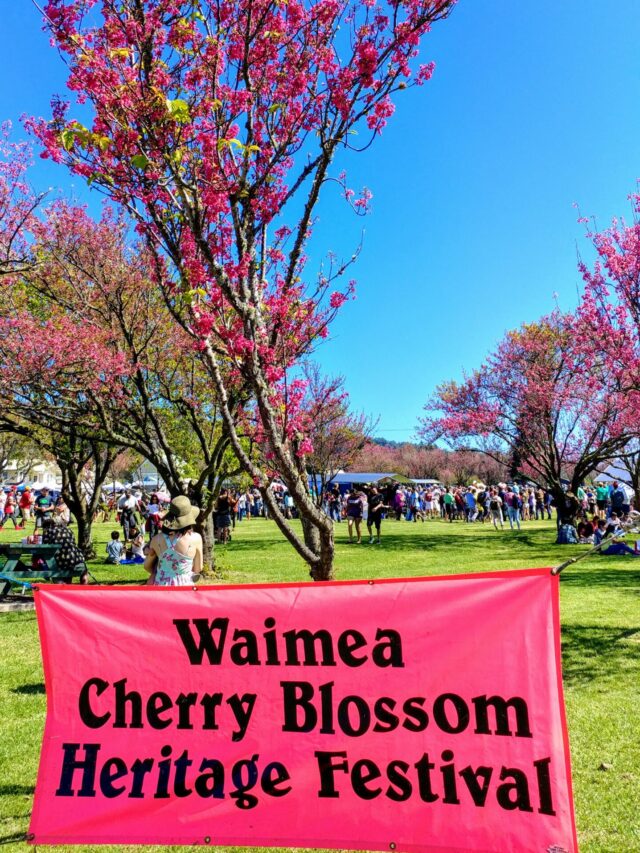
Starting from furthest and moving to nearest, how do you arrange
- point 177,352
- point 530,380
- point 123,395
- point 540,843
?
point 530,380 < point 177,352 < point 123,395 < point 540,843

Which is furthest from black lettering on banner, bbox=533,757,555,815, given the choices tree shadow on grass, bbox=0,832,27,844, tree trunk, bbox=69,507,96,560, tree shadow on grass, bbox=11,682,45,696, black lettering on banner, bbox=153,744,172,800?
tree trunk, bbox=69,507,96,560

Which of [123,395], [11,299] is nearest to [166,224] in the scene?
[123,395]

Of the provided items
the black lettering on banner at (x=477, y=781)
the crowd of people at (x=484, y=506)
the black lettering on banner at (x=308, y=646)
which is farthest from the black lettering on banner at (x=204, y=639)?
the crowd of people at (x=484, y=506)

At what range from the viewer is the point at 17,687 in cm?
633

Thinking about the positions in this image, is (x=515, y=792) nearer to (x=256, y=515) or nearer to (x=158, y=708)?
(x=158, y=708)

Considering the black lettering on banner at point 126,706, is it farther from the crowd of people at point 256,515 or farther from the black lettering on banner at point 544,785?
the crowd of people at point 256,515

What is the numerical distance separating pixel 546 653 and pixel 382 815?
1074 millimetres

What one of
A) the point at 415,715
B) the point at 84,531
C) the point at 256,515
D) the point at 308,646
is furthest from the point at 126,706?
the point at 256,515

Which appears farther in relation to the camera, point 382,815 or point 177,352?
point 177,352

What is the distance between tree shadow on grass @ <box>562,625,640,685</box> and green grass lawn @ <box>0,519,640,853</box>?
0.4 inches

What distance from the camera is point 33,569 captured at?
11.7 meters

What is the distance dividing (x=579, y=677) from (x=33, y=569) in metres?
9.68

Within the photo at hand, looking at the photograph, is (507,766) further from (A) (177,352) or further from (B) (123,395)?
(A) (177,352)

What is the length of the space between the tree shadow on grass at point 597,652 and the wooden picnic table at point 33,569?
839cm
